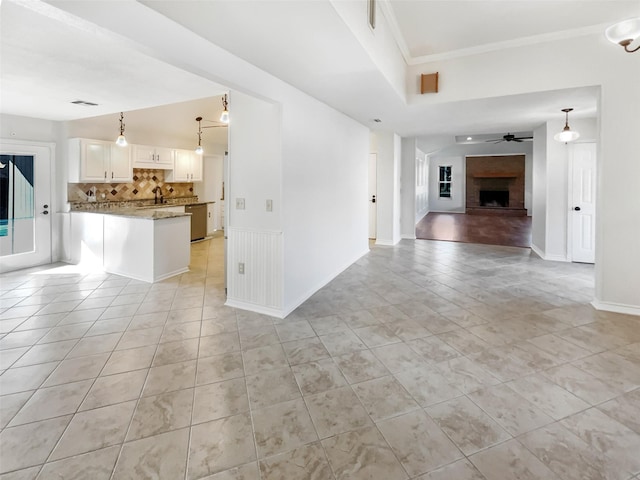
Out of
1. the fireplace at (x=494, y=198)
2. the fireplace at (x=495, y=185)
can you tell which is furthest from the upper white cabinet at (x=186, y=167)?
the fireplace at (x=494, y=198)

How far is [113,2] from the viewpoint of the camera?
170 cm

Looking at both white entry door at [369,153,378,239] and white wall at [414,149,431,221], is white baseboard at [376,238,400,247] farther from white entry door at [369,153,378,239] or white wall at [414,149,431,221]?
white wall at [414,149,431,221]

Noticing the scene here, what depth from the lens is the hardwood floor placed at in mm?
7586

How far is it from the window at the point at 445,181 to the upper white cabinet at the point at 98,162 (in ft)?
38.8

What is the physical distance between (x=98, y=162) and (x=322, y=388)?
221 inches

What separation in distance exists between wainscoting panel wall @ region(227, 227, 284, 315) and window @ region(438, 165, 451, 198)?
12.3 meters

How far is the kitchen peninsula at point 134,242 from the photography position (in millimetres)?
4543

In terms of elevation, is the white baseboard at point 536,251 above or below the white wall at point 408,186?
below

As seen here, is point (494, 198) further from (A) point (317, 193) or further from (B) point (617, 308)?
(A) point (317, 193)

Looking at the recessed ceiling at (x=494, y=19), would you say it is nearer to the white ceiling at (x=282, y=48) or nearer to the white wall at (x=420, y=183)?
the white ceiling at (x=282, y=48)

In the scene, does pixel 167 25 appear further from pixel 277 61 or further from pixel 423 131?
pixel 423 131

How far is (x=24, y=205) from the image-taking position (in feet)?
16.9

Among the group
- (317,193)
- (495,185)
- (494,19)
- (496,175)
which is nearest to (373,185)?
(317,193)

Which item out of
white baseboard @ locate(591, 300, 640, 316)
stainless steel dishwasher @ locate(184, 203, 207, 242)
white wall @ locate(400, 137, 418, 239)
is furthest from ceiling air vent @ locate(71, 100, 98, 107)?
white baseboard @ locate(591, 300, 640, 316)
